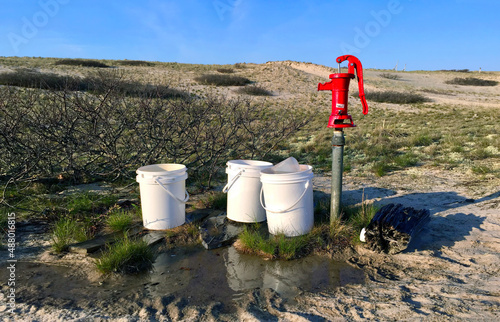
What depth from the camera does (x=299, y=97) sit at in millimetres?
24016

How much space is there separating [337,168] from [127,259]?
236 centimetres

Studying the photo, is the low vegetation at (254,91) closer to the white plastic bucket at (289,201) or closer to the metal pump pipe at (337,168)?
the metal pump pipe at (337,168)

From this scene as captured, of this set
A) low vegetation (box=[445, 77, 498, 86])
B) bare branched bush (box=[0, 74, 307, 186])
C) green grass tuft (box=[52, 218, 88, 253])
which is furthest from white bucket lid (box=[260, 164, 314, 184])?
low vegetation (box=[445, 77, 498, 86])

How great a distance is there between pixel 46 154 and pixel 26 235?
1.42 meters

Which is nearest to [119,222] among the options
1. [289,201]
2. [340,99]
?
[289,201]

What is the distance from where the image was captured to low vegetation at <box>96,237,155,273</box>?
312 cm

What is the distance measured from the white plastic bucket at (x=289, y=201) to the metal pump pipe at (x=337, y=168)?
284 mm

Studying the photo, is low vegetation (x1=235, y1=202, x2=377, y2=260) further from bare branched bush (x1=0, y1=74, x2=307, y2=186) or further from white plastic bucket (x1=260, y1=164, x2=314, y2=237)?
bare branched bush (x1=0, y1=74, x2=307, y2=186)

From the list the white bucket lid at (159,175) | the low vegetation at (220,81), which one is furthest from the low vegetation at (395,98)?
the white bucket lid at (159,175)

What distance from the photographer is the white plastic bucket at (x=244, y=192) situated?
414 cm

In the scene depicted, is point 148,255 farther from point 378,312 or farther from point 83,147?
point 83,147

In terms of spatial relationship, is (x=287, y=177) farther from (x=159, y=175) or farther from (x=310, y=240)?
(x=159, y=175)

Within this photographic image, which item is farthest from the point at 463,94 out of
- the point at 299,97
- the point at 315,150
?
the point at 315,150

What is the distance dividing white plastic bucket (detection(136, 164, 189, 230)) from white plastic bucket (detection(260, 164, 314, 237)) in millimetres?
1065
